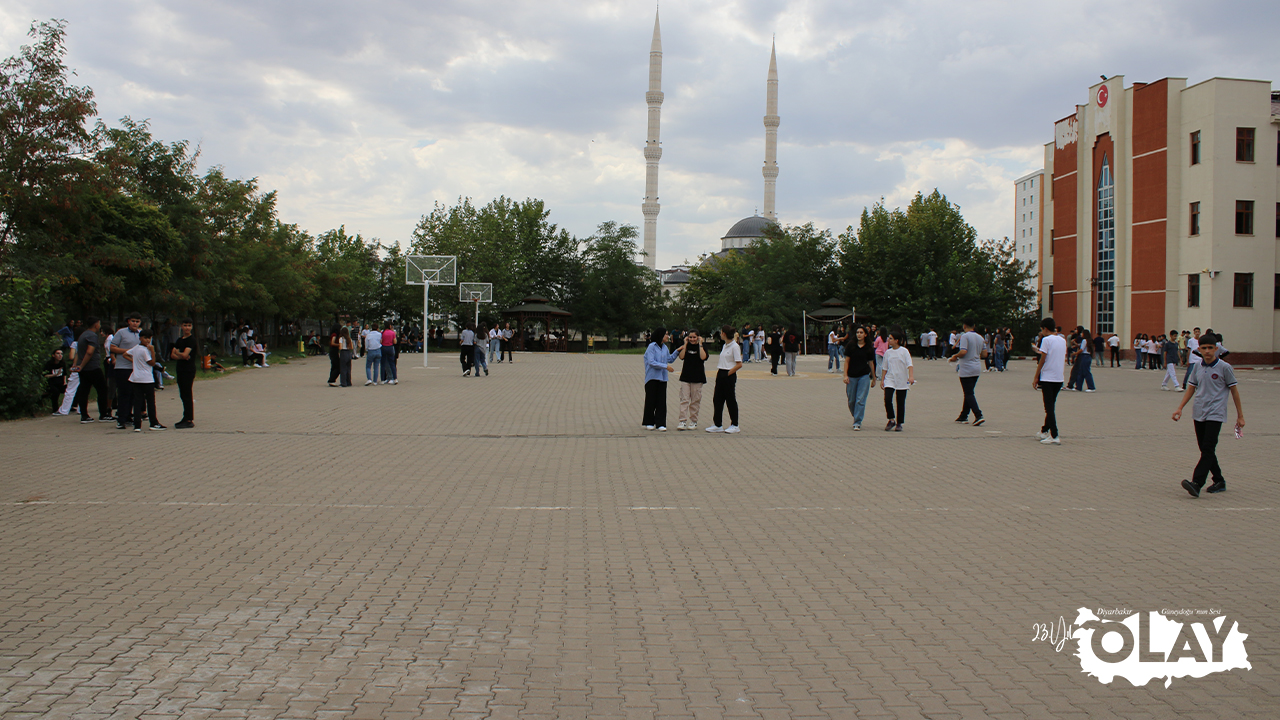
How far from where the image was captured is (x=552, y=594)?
16.4ft

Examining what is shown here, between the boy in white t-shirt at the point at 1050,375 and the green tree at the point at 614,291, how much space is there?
57.4 metres

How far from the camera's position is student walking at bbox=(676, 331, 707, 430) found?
1320 centimetres

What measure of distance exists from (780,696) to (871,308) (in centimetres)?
5468

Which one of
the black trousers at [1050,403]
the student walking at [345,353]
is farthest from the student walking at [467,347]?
the black trousers at [1050,403]

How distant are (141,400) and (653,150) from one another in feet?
282

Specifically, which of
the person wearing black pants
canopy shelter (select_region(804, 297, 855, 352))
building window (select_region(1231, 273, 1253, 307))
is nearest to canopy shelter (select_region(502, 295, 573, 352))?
canopy shelter (select_region(804, 297, 855, 352))

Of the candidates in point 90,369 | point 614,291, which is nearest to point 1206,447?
point 90,369

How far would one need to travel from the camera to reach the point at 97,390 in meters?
13.9

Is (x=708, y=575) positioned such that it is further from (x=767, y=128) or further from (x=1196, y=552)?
(x=767, y=128)

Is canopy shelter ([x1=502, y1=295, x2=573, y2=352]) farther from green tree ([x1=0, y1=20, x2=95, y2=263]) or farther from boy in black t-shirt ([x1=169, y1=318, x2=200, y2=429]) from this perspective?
boy in black t-shirt ([x1=169, y1=318, x2=200, y2=429])

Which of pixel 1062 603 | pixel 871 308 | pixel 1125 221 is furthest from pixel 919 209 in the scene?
pixel 1062 603

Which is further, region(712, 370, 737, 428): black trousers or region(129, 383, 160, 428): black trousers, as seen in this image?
region(712, 370, 737, 428): black trousers

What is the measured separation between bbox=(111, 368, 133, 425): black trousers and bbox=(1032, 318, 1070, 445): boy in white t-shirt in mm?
13047

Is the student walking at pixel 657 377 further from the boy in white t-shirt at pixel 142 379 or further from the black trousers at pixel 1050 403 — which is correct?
the boy in white t-shirt at pixel 142 379
